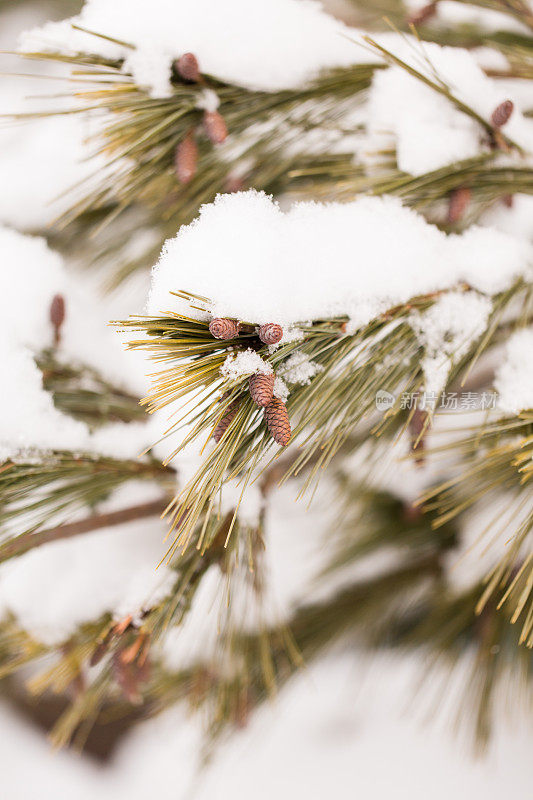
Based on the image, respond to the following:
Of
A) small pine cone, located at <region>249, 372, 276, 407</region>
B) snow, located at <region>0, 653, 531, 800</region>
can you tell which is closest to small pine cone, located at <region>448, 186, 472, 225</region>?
small pine cone, located at <region>249, 372, 276, 407</region>

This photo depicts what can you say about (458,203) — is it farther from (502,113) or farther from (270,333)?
(270,333)

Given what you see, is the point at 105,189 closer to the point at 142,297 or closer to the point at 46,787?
the point at 142,297

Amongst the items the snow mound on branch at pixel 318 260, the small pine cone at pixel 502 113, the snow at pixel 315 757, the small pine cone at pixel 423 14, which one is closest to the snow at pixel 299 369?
the snow mound on branch at pixel 318 260

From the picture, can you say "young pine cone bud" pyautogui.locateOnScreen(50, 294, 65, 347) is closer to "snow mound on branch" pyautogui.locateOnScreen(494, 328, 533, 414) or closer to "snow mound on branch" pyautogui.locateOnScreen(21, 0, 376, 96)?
"snow mound on branch" pyautogui.locateOnScreen(21, 0, 376, 96)

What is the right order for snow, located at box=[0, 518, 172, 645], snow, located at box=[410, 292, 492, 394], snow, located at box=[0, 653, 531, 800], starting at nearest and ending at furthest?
snow, located at box=[410, 292, 492, 394] → snow, located at box=[0, 518, 172, 645] → snow, located at box=[0, 653, 531, 800]

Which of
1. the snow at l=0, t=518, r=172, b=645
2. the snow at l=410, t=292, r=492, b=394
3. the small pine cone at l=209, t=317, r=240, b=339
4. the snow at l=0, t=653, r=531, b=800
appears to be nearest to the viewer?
the small pine cone at l=209, t=317, r=240, b=339

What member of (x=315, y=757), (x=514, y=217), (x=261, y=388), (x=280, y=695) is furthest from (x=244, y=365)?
(x=315, y=757)
